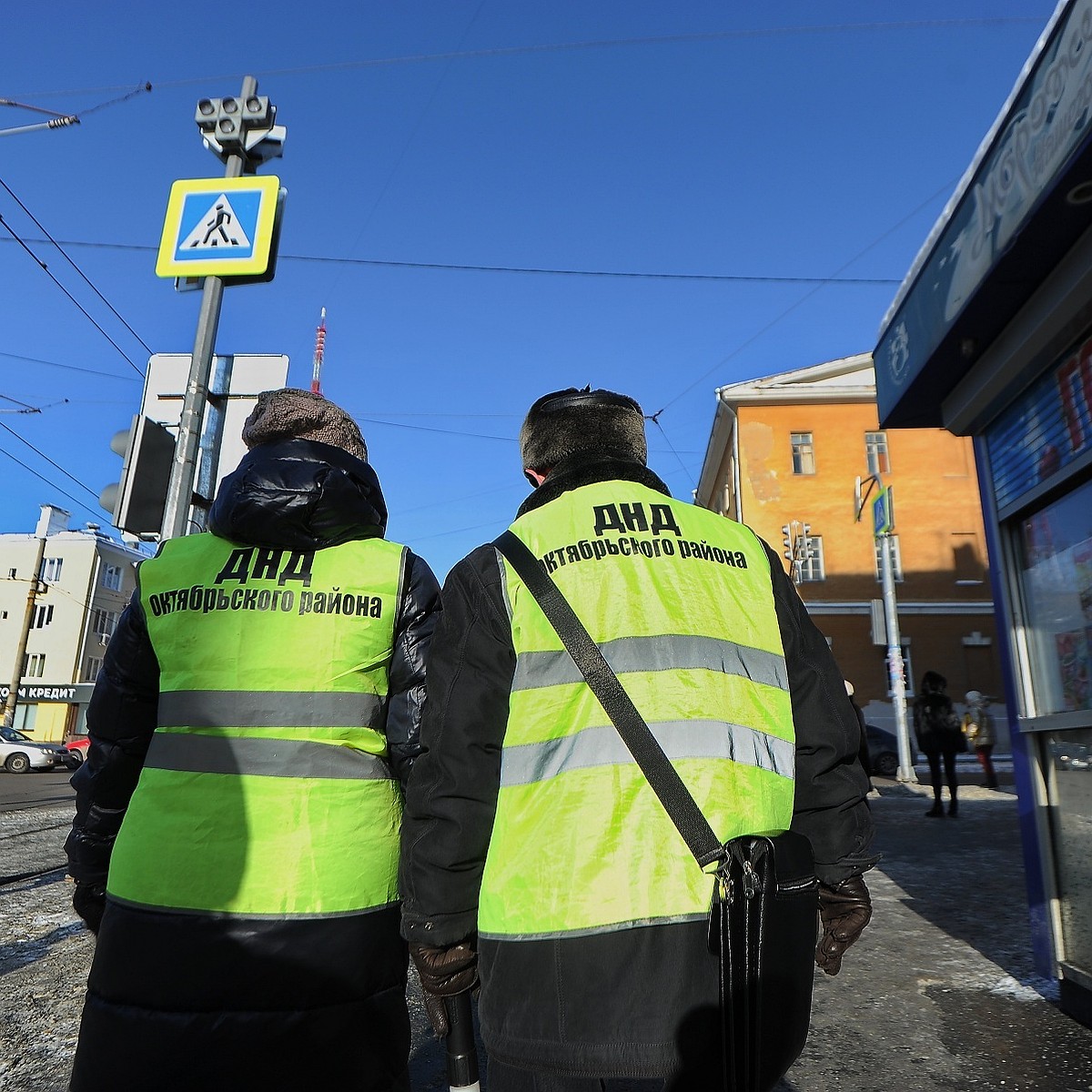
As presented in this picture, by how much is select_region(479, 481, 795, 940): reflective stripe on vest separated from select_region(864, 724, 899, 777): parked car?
1792 cm

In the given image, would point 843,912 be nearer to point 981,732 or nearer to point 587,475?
point 587,475

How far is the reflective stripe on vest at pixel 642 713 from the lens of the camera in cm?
132

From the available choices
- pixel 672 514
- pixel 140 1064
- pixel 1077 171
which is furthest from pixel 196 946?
pixel 1077 171

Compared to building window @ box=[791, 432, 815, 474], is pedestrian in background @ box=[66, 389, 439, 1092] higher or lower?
lower

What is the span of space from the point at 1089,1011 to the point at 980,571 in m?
28.4

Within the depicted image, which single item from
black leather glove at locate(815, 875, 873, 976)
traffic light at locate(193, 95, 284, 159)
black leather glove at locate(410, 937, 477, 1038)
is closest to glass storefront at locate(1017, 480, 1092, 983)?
black leather glove at locate(815, 875, 873, 976)

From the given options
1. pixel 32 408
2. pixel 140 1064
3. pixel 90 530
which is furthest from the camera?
pixel 90 530

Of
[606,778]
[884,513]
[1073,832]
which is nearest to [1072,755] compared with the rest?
[1073,832]

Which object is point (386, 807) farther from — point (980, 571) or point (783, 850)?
point (980, 571)

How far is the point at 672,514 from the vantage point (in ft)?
5.26

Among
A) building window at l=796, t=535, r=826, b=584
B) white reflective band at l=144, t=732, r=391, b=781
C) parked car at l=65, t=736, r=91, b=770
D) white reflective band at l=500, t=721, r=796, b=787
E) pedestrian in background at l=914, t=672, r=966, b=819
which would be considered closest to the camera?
white reflective band at l=500, t=721, r=796, b=787

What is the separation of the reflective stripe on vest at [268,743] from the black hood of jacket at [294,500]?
4 centimetres

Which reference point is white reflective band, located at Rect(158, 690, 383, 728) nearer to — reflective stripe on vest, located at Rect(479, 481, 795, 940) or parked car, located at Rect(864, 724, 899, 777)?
reflective stripe on vest, located at Rect(479, 481, 795, 940)

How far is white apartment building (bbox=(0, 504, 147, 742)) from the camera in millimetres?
43688
